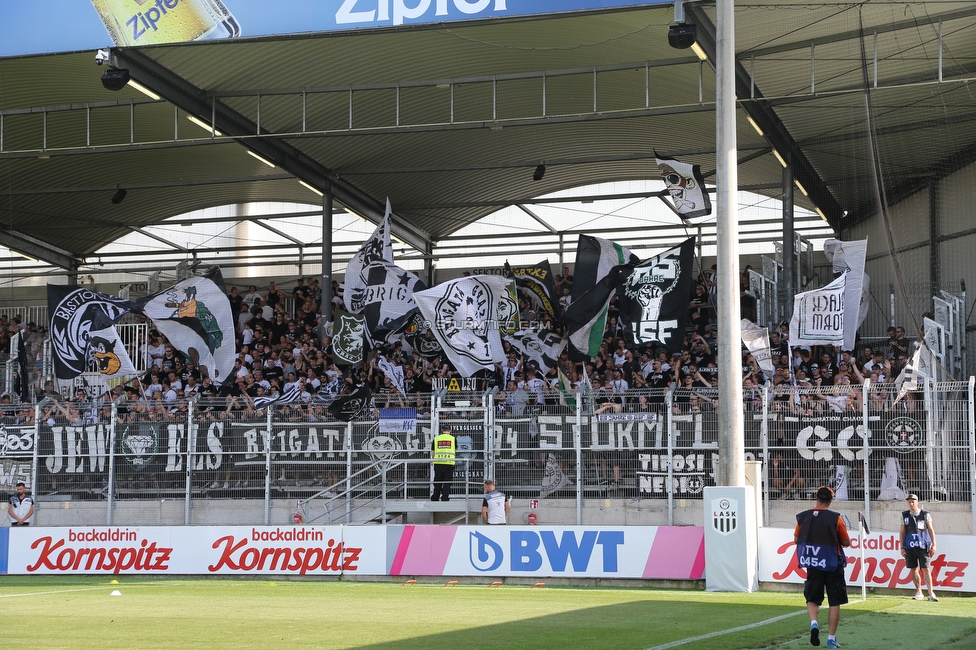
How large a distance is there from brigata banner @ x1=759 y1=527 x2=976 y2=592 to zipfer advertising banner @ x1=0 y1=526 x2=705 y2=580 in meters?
1.36

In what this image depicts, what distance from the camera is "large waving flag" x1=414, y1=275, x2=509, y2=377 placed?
1061 inches

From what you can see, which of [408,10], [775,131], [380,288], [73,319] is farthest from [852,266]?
[73,319]

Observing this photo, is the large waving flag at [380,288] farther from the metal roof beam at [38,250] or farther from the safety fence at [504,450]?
the metal roof beam at [38,250]

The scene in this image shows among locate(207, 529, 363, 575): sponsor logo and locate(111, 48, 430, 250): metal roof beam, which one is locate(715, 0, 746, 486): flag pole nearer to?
locate(207, 529, 363, 575): sponsor logo

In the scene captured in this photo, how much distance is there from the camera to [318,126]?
29.7m

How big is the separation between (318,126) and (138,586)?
43.7 feet

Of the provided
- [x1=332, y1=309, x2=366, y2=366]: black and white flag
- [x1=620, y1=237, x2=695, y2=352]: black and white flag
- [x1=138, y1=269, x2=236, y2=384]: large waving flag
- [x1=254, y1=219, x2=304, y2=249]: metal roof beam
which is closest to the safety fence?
Result: [x1=620, y1=237, x2=695, y2=352]: black and white flag

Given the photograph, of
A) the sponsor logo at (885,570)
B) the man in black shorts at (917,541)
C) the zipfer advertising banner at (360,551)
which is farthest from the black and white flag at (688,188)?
the man in black shorts at (917,541)

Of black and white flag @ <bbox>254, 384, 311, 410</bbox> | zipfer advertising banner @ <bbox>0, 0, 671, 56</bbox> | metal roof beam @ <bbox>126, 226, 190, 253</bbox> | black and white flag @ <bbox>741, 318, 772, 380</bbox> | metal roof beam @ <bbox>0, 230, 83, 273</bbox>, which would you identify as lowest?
black and white flag @ <bbox>254, 384, 311, 410</bbox>

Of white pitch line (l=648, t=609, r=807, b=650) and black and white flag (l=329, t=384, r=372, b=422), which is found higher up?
black and white flag (l=329, t=384, r=372, b=422)

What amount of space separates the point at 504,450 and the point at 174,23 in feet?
36.8

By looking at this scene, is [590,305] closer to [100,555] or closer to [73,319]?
[100,555]

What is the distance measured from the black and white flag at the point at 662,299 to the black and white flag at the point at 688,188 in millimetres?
1522

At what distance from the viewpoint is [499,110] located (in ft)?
96.8
